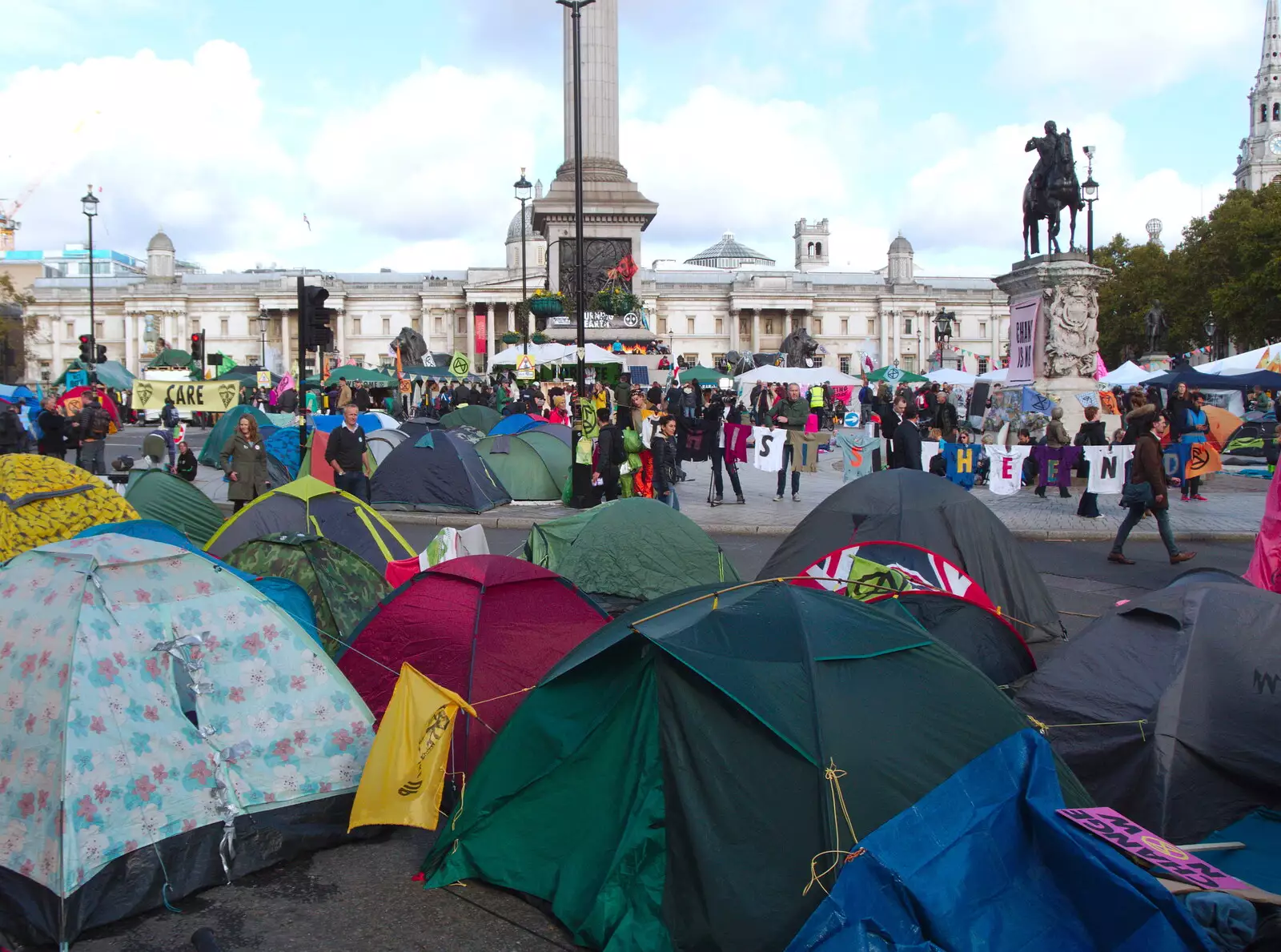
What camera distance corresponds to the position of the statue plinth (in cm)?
2242

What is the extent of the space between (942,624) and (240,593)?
14.6 ft

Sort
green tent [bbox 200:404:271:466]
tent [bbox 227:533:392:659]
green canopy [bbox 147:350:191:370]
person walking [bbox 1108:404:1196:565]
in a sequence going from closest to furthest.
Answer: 1. tent [bbox 227:533:392:659]
2. person walking [bbox 1108:404:1196:565]
3. green tent [bbox 200:404:271:466]
4. green canopy [bbox 147:350:191:370]

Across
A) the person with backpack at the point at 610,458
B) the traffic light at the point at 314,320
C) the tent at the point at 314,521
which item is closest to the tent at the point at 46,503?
the tent at the point at 314,521

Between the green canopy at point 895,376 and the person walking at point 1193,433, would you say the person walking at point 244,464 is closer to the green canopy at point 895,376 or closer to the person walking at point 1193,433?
the person walking at point 1193,433

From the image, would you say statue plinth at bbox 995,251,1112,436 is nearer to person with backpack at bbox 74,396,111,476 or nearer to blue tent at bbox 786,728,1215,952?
person with backpack at bbox 74,396,111,476

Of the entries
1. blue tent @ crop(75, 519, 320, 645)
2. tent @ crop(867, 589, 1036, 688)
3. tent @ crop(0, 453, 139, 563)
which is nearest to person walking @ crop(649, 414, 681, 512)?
tent @ crop(0, 453, 139, 563)

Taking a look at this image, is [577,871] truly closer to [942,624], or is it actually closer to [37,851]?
[37,851]

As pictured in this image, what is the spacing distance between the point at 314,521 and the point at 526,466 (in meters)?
8.50

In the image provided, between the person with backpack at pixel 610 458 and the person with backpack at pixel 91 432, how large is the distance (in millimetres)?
10074

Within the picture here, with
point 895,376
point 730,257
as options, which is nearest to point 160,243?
point 730,257

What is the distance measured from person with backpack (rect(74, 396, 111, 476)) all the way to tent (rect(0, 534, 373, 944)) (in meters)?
16.1

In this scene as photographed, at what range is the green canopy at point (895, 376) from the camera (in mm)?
44688

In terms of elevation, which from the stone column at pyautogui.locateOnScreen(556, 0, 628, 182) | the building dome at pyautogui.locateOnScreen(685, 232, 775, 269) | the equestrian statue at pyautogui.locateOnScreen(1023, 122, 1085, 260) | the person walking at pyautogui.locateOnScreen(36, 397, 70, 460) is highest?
the building dome at pyautogui.locateOnScreen(685, 232, 775, 269)

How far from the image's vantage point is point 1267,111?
13350 centimetres
